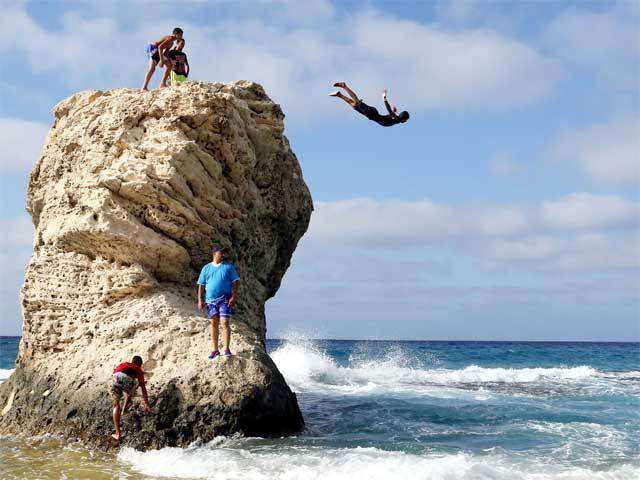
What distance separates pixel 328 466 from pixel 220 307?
3.00 meters

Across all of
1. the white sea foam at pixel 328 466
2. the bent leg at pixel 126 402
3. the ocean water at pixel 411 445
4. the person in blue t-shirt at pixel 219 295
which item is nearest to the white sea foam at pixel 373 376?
the ocean water at pixel 411 445

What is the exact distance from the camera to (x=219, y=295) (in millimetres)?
9680

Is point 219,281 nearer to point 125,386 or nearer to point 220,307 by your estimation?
point 220,307

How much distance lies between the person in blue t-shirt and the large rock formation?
33cm

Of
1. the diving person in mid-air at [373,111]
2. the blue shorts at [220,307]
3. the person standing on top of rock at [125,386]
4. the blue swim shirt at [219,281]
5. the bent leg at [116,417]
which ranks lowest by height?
the bent leg at [116,417]

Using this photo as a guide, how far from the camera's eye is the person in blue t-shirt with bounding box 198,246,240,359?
9469 millimetres

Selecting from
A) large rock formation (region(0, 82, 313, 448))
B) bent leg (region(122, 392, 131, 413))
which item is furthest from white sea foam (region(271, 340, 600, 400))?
bent leg (region(122, 392, 131, 413))

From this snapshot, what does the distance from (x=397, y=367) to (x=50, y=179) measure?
1919 centimetres

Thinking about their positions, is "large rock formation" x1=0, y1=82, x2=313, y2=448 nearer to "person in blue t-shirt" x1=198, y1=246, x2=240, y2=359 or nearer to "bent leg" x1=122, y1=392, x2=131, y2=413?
"bent leg" x1=122, y1=392, x2=131, y2=413

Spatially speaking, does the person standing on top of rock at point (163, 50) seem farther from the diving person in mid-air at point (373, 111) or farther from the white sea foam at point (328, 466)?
the white sea foam at point (328, 466)

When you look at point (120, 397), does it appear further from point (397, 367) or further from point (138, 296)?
point (397, 367)

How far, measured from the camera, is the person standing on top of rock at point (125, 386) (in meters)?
8.83

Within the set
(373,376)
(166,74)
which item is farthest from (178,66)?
(373,376)

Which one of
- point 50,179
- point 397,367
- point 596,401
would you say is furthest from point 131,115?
point 397,367
